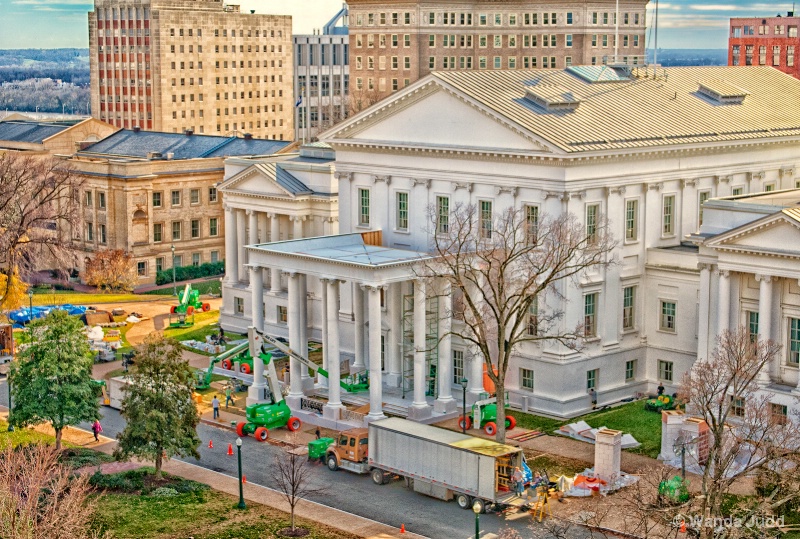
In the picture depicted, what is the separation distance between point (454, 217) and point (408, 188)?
388cm

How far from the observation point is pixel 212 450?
220 feet

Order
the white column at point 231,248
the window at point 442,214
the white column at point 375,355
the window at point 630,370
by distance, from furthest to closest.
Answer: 1. the white column at point 231,248
2. the window at point 442,214
3. the window at point 630,370
4. the white column at point 375,355

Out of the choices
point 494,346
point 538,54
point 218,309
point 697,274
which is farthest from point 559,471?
point 538,54

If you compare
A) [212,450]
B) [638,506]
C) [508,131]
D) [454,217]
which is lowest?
[212,450]

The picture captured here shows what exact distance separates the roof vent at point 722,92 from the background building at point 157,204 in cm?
4518

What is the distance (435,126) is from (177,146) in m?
56.3

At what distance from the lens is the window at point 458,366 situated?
2953 inches

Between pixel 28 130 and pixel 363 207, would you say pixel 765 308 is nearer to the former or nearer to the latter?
pixel 363 207

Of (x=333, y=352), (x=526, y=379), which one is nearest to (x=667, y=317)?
(x=526, y=379)

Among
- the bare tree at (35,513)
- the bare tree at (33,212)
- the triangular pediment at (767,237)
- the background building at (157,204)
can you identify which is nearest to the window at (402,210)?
the triangular pediment at (767,237)

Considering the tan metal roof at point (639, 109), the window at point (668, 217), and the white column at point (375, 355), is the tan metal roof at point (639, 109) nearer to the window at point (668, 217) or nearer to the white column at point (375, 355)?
the window at point (668, 217)

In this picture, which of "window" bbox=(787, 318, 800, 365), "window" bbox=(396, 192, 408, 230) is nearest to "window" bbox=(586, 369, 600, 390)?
"window" bbox=(787, 318, 800, 365)

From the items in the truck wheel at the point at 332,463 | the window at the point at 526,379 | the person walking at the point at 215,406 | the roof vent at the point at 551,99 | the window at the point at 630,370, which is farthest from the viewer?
the window at the point at 630,370

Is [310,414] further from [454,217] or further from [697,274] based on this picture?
[697,274]
